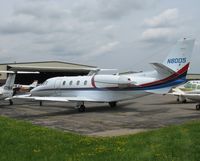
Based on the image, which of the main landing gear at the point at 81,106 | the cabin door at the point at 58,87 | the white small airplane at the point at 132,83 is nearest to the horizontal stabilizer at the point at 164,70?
the white small airplane at the point at 132,83

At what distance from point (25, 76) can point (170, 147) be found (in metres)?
65.2

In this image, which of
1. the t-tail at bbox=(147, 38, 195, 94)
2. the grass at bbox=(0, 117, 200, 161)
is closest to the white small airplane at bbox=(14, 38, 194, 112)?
the t-tail at bbox=(147, 38, 195, 94)

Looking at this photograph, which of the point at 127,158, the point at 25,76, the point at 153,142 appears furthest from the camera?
the point at 25,76

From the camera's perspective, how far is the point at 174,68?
25719 mm

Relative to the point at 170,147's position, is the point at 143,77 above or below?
above

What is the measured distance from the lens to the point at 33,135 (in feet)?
39.5

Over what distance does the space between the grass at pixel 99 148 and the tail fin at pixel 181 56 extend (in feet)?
45.6

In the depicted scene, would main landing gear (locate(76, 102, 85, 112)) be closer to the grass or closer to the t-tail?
the t-tail

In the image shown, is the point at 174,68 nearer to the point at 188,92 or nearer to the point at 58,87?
the point at 188,92

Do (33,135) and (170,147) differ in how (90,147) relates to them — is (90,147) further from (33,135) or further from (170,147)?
(33,135)

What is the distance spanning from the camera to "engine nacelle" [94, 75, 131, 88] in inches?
972

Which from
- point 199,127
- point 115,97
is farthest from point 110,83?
point 199,127

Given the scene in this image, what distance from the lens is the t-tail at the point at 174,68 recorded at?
24.5 m

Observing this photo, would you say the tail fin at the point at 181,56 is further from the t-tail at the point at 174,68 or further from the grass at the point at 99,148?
the grass at the point at 99,148
